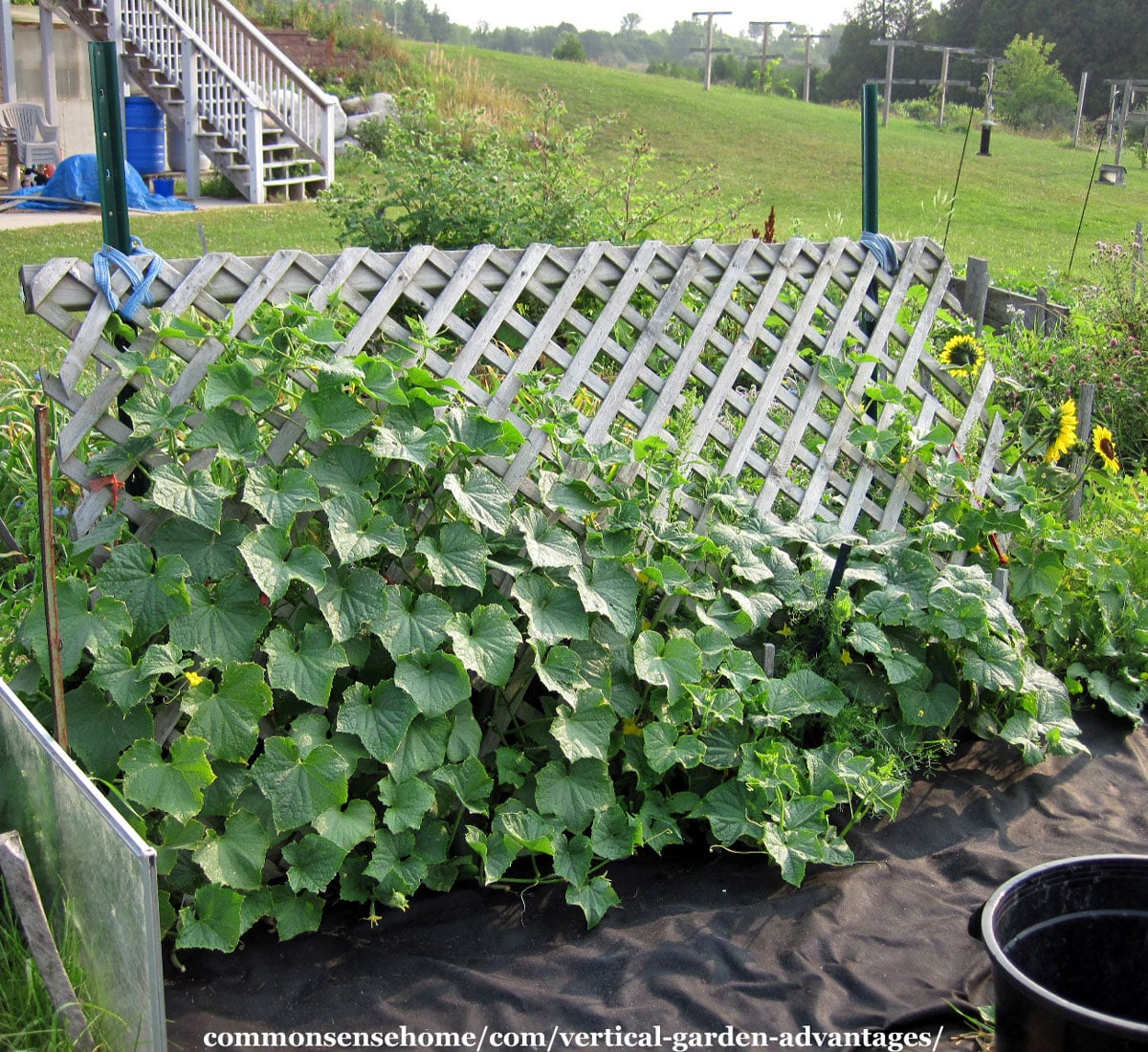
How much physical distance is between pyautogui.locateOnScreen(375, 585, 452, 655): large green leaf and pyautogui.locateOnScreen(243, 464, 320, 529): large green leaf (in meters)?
0.27

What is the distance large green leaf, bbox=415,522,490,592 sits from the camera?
2.56 m

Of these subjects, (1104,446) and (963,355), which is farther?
(963,355)

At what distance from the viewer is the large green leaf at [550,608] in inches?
105

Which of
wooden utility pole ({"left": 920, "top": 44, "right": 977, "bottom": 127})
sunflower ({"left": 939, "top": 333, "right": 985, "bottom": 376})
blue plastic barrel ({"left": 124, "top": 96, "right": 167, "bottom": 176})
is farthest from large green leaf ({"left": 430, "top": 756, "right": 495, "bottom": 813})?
blue plastic barrel ({"left": 124, "top": 96, "right": 167, "bottom": 176})

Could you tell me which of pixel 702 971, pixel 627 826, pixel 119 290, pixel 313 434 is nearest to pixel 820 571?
pixel 627 826

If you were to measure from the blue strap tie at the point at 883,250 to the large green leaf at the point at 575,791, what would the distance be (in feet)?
6.63

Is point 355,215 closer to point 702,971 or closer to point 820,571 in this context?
point 820,571

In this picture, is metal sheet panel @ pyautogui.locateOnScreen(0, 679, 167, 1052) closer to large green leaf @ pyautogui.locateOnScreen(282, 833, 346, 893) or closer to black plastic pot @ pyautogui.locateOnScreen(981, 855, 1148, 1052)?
large green leaf @ pyautogui.locateOnScreen(282, 833, 346, 893)

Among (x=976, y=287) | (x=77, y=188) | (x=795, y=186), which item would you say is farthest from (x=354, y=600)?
(x=795, y=186)

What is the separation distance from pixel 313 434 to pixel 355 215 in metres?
2.90

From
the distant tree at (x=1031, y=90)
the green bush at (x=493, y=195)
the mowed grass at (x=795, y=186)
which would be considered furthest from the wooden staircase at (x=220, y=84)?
the distant tree at (x=1031, y=90)

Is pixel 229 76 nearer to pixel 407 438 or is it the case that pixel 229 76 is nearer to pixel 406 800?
pixel 407 438

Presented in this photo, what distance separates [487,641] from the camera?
259cm

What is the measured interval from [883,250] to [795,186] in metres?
14.1
